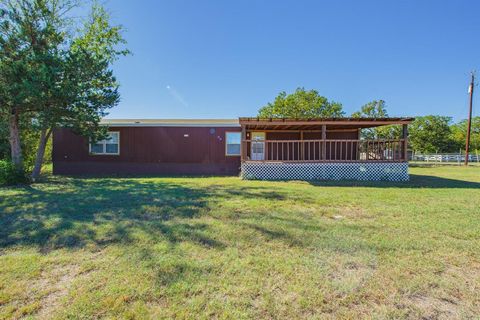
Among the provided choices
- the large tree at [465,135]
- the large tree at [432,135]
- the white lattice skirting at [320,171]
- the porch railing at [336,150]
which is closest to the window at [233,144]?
the porch railing at [336,150]

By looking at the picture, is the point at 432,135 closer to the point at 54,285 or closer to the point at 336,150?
the point at 336,150

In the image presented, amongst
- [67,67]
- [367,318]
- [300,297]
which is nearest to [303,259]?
[300,297]

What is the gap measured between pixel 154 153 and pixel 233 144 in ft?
12.9

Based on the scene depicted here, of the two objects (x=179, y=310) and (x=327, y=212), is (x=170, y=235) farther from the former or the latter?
(x=327, y=212)

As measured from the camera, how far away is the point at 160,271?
2.46 metres

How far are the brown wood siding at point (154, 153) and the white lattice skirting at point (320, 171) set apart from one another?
8.62 ft

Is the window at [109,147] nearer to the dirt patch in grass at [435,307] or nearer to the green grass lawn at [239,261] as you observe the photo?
the green grass lawn at [239,261]

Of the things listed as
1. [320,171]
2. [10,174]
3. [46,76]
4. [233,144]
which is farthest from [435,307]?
[233,144]

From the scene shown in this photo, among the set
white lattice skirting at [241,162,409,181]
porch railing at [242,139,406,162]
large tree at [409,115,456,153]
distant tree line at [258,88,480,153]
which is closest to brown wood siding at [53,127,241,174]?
porch railing at [242,139,406,162]

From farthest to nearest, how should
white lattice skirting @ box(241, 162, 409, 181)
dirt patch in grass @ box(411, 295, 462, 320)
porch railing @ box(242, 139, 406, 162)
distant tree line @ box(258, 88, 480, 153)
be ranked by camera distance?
distant tree line @ box(258, 88, 480, 153)
porch railing @ box(242, 139, 406, 162)
white lattice skirting @ box(241, 162, 409, 181)
dirt patch in grass @ box(411, 295, 462, 320)

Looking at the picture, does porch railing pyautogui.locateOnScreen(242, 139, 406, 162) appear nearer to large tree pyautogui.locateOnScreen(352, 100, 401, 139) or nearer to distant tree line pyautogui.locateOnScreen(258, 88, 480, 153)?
distant tree line pyautogui.locateOnScreen(258, 88, 480, 153)

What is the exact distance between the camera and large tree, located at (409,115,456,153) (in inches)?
1435

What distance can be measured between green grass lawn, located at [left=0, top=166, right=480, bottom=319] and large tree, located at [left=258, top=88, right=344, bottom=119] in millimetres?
17987

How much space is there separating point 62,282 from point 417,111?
48.1 meters
